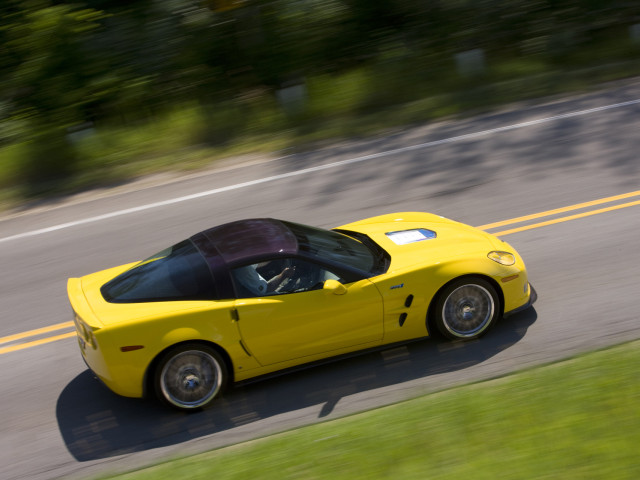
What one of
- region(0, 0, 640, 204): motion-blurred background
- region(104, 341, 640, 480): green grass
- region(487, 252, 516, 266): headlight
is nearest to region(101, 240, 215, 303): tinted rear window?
region(104, 341, 640, 480): green grass

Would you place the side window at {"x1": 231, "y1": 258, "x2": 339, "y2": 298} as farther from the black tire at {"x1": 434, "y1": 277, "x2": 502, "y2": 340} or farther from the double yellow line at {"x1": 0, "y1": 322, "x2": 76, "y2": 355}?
the double yellow line at {"x1": 0, "y1": 322, "x2": 76, "y2": 355}

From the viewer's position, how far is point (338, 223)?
972 cm

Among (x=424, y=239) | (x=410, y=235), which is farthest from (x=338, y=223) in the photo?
(x=424, y=239)

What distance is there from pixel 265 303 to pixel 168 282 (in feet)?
2.67

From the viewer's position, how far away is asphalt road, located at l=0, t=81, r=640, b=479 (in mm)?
6027

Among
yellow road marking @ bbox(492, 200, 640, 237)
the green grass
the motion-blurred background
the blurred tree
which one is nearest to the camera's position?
the green grass

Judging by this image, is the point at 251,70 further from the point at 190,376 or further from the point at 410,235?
the point at 190,376

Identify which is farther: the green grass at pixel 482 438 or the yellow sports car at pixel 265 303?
the yellow sports car at pixel 265 303

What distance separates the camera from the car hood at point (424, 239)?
21.5 feet

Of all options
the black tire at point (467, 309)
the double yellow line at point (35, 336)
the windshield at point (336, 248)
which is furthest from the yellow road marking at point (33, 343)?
the black tire at point (467, 309)

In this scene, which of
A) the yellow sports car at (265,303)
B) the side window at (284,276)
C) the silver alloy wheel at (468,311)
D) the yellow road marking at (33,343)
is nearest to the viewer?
the yellow sports car at (265,303)

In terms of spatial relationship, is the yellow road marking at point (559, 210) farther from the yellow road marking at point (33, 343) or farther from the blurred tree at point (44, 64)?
the blurred tree at point (44, 64)

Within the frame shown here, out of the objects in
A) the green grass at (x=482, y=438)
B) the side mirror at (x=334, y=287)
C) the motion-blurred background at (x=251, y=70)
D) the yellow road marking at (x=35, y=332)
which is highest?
the motion-blurred background at (x=251, y=70)

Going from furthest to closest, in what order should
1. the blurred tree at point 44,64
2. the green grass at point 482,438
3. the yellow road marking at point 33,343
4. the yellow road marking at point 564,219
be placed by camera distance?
the blurred tree at point 44,64, the yellow road marking at point 564,219, the yellow road marking at point 33,343, the green grass at point 482,438
